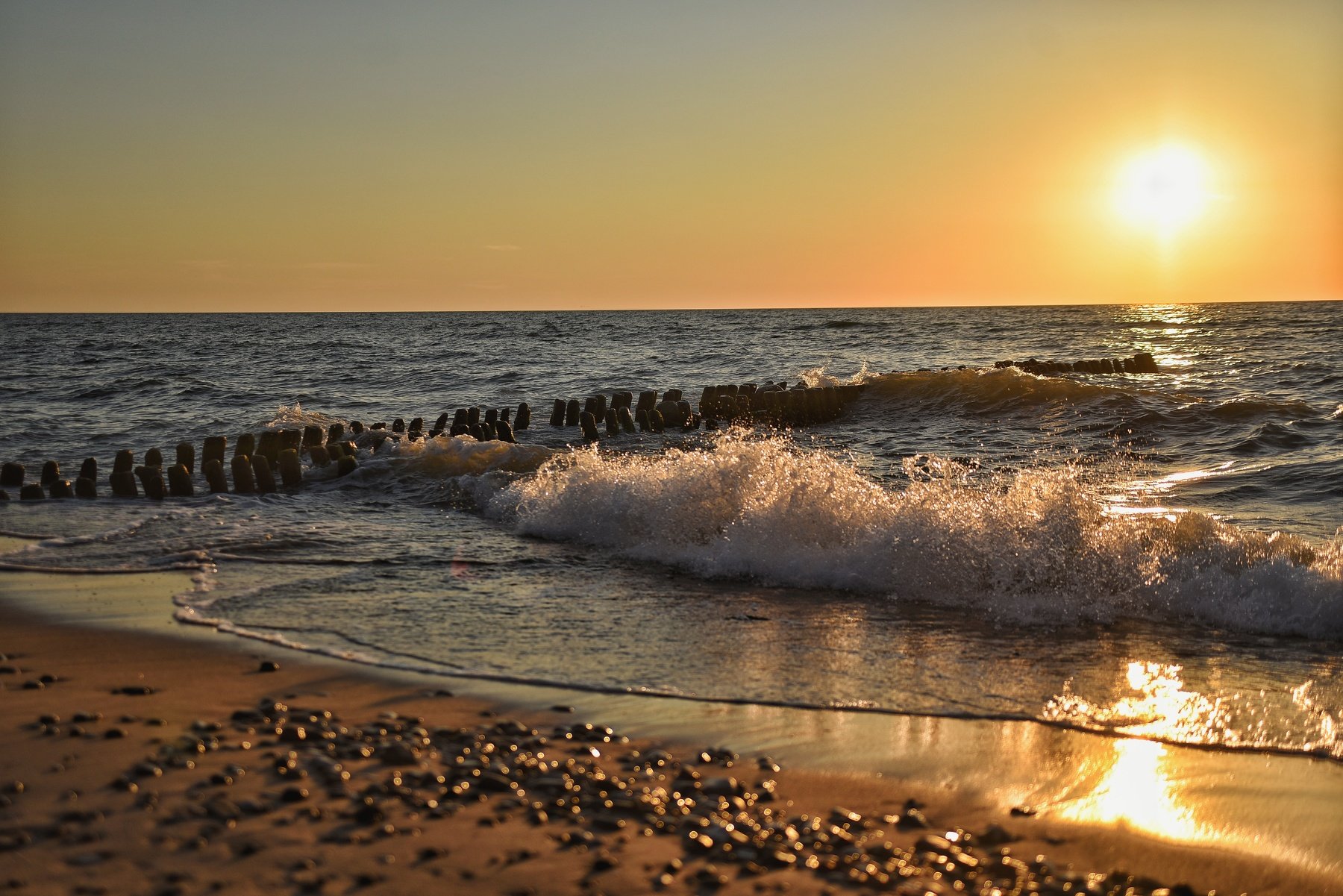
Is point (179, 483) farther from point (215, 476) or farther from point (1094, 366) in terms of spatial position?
point (1094, 366)

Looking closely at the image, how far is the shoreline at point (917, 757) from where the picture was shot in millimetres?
3818

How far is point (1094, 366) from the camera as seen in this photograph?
29.0 meters

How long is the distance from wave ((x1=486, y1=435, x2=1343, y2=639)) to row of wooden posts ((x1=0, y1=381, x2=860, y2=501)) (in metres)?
4.54

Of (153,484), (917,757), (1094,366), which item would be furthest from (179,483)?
(1094,366)

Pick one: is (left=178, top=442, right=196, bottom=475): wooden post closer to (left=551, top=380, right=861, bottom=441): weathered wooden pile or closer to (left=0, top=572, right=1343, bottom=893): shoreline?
(left=551, top=380, right=861, bottom=441): weathered wooden pile

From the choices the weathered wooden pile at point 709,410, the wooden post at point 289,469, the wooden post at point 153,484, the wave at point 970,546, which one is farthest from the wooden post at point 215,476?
the weathered wooden pile at point 709,410

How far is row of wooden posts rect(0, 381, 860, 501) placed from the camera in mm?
12164

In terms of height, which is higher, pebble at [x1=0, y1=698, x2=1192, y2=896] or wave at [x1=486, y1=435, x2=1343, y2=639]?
wave at [x1=486, y1=435, x2=1343, y2=639]

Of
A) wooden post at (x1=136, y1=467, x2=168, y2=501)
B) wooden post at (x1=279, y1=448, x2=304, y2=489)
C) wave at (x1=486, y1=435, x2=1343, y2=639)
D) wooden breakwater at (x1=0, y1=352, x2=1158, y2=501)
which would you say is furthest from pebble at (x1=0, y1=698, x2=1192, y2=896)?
wooden post at (x1=279, y1=448, x2=304, y2=489)

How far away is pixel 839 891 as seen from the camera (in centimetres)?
338

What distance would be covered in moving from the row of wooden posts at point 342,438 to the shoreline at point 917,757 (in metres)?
6.22

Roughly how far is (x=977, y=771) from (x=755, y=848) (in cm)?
127

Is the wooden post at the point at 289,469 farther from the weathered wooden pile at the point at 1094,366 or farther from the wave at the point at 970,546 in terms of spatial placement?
the weathered wooden pile at the point at 1094,366

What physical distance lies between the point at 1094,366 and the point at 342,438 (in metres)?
20.5
